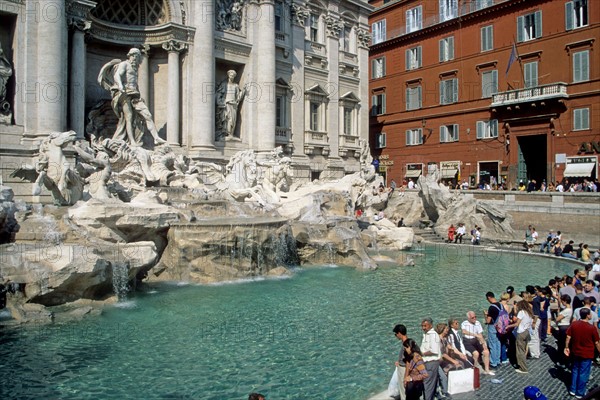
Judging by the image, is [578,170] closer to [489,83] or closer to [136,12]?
[489,83]

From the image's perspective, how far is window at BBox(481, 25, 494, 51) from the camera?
3247 centimetres

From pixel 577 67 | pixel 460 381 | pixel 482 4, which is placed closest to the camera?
pixel 460 381

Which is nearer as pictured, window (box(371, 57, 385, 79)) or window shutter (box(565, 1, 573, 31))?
window shutter (box(565, 1, 573, 31))

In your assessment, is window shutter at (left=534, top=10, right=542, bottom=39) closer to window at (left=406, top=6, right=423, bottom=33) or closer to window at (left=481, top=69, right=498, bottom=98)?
window at (left=481, top=69, right=498, bottom=98)

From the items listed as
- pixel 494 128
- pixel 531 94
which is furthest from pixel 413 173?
pixel 531 94

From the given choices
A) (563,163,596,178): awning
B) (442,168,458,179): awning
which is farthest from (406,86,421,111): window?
(563,163,596,178): awning

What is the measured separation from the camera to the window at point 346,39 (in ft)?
99.6

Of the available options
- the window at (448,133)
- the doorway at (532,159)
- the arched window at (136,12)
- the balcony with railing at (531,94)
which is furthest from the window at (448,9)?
the arched window at (136,12)

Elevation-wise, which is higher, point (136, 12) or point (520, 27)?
point (520, 27)

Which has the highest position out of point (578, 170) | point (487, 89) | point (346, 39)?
point (346, 39)

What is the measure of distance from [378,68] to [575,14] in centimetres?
1434

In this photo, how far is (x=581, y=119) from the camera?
28.0 m

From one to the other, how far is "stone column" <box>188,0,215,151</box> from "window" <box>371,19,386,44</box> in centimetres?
2012

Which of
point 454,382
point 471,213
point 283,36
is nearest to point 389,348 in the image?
point 454,382
